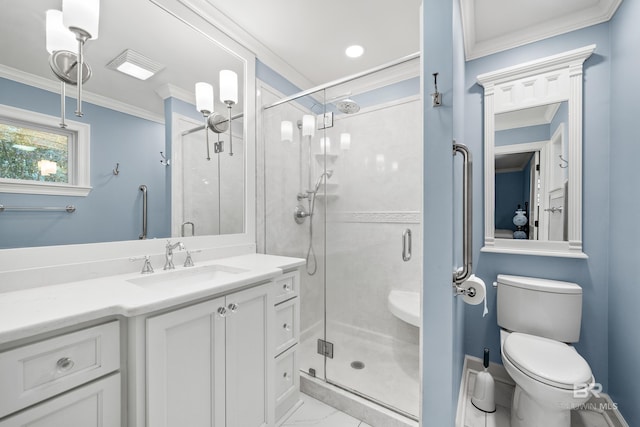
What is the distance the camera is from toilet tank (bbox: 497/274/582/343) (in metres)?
1.69

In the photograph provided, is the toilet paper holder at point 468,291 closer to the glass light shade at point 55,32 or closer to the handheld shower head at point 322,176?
the handheld shower head at point 322,176

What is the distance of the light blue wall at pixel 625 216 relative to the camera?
141 cm

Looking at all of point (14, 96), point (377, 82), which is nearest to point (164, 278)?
point (14, 96)

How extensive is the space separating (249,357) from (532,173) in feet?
7.32

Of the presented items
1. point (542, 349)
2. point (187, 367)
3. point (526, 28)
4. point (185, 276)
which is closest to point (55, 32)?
point (185, 276)

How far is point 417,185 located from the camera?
207cm

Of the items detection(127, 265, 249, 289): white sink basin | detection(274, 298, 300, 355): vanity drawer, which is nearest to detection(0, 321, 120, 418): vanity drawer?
detection(127, 265, 249, 289): white sink basin

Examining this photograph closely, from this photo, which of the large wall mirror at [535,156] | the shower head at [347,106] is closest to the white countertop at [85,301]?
the shower head at [347,106]

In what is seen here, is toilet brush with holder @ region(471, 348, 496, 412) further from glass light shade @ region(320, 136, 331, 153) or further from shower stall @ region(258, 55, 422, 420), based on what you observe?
glass light shade @ region(320, 136, 331, 153)

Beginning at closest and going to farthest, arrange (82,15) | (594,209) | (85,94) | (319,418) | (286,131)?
(82,15)
(85,94)
(319,418)
(594,209)
(286,131)

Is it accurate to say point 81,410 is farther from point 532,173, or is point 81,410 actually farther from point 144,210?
point 532,173

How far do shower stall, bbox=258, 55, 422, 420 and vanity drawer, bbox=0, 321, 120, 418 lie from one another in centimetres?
131

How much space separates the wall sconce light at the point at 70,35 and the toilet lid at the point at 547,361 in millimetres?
2519

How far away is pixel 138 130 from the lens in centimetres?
145
